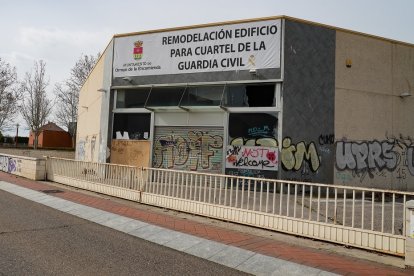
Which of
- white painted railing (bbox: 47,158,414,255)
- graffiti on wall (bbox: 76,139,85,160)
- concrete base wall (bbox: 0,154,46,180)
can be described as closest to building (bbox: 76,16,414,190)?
concrete base wall (bbox: 0,154,46,180)

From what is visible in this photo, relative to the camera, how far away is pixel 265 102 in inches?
603

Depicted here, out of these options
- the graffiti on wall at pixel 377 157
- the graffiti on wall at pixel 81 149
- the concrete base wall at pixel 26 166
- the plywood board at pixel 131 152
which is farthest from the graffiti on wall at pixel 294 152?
the graffiti on wall at pixel 81 149

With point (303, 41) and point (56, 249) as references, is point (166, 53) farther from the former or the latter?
point (56, 249)

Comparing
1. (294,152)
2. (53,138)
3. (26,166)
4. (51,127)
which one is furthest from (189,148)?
(51,127)

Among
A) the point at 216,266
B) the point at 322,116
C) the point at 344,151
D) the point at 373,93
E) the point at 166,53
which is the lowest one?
the point at 216,266

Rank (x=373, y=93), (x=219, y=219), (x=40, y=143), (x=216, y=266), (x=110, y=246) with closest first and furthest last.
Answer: (x=216, y=266) → (x=110, y=246) → (x=219, y=219) → (x=373, y=93) → (x=40, y=143)

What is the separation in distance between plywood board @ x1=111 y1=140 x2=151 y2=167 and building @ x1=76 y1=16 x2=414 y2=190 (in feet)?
0.16

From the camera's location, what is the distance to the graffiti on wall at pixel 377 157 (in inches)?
634

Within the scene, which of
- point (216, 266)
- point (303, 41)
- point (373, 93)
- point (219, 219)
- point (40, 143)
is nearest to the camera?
point (216, 266)

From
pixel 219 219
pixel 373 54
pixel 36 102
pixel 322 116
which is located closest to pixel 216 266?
pixel 219 219

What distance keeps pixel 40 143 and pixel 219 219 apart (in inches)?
1886

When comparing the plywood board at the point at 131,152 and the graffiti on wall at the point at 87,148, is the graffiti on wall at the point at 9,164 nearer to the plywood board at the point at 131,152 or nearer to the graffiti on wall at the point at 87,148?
the graffiti on wall at the point at 87,148

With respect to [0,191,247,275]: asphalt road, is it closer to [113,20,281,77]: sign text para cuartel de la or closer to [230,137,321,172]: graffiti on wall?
[230,137,321,172]: graffiti on wall

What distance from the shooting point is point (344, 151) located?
16109mm
